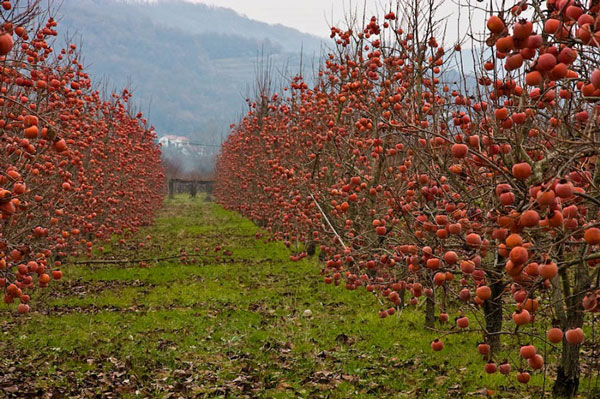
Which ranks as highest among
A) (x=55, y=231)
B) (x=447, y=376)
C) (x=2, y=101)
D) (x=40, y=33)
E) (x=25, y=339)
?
(x=40, y=33)

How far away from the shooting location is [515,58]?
2418mm

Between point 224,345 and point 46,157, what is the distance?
4.29 m

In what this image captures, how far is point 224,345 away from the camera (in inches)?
295

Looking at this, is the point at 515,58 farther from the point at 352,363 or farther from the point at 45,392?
the point at 45,392

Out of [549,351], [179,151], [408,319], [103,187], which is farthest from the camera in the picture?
[179,151]

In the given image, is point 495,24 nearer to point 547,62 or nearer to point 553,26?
point 547,62

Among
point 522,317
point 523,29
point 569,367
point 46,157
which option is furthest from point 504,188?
point 46,157

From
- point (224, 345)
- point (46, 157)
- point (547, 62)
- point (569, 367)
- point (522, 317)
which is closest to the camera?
point (547, 62)

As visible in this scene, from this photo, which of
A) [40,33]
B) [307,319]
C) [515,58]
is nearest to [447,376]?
[307,319]

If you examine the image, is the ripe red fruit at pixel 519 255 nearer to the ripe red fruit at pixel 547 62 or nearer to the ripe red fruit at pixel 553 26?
the ripe red fruit at pixel 547 62

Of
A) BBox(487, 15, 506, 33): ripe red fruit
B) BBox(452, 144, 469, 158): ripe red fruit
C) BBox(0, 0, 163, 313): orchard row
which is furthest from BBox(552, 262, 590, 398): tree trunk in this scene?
BBox(0, 0, 163, 313): orchard row

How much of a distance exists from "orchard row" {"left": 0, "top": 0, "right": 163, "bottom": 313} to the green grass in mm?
983

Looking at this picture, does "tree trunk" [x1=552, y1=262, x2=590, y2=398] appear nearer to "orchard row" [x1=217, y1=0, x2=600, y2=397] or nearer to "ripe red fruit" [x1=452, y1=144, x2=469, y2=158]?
"orchard row" [x1=217, y1=0, x2=600, y2=397]

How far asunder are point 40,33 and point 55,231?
3461 millimetres
